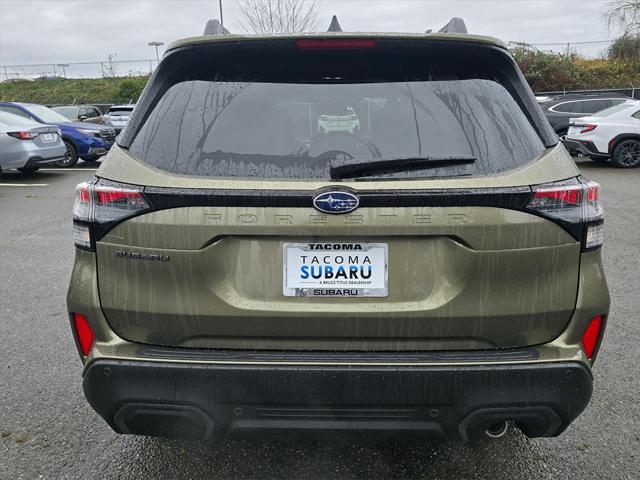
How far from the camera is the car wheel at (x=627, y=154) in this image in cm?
1354

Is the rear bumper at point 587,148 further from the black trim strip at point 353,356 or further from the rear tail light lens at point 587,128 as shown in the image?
the black trim strip at point 353,356

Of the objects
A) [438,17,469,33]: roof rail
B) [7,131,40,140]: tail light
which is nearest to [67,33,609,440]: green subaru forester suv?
[438,17,469,33]: roof rail

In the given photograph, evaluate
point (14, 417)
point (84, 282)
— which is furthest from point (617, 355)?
point (14, 417)

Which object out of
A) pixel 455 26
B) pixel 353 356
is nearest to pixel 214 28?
pixel 455 26

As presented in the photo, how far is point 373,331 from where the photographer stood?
199cm

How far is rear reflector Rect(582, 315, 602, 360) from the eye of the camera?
2074mm

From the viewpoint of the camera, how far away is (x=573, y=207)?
200 centimetres

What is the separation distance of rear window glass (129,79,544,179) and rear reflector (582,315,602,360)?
630mm

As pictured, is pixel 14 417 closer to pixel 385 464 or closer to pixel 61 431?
pixel 61 431

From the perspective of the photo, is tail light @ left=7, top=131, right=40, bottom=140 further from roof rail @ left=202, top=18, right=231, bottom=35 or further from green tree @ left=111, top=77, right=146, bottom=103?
green tree @ left=111, top=77, right=146, bottom=103

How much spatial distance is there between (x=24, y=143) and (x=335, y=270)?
38.4 feet

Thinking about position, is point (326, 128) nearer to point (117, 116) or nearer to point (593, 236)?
point (593, 236)

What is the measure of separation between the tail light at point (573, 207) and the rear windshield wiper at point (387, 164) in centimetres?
27

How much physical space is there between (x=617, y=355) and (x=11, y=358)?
3.91 metres
